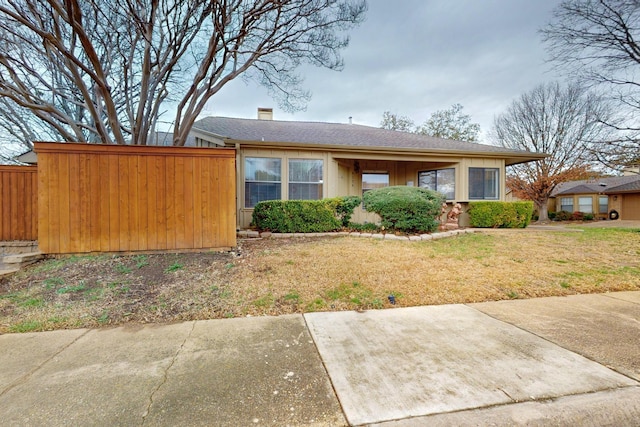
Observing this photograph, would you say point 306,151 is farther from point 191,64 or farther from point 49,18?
point 49,18

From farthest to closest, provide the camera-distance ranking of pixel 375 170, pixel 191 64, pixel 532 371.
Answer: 1. pixel 375 170
2. pixel 191 64
3. pixel 532 371

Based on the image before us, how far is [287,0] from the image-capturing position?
7.26 metres

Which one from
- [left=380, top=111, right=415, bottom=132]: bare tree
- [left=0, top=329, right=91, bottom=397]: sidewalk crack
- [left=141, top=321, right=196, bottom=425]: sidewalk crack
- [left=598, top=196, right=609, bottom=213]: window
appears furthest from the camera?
[left=380, top=111, right=415, bottom=132]: bare tree

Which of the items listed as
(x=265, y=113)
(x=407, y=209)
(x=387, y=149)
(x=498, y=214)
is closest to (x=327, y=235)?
(x=407, y=209)

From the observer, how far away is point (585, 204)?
80.1 ft

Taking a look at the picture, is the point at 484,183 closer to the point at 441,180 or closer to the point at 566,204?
the point at 441,180

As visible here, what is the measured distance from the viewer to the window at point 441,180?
34.4 ft

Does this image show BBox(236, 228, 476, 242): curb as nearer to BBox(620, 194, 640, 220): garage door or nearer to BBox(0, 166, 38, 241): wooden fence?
BBox(0, 166, 38, 241): wooden fence

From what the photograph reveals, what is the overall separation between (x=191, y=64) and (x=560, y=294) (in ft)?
37.4

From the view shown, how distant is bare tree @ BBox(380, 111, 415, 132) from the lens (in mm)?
24703

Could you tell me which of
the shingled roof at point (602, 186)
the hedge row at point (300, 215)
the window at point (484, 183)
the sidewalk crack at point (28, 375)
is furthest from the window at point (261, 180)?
the shingled roof at point (602, 186)

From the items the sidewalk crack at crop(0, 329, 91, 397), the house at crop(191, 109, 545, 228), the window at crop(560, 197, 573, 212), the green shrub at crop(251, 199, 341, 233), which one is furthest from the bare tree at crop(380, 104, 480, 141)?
the sidewalk crack at crop(0, 329, 91, 397)

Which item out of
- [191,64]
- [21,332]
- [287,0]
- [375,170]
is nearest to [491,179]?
[375,170]

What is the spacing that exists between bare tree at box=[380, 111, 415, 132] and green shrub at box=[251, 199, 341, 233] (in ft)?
63.8
